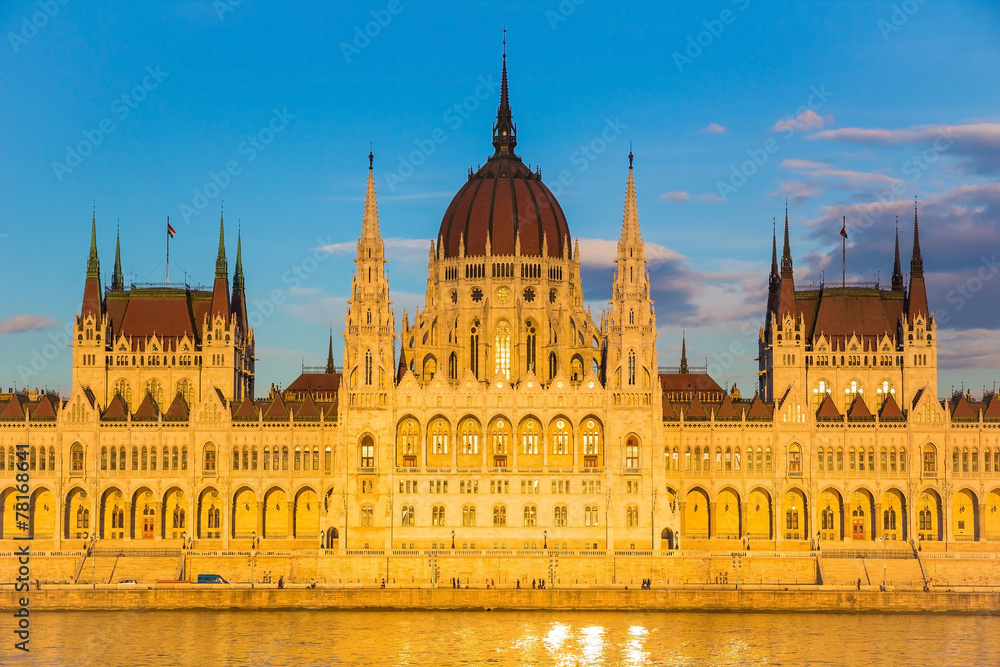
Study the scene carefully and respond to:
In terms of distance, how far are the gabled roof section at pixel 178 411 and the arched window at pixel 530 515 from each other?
29.6m

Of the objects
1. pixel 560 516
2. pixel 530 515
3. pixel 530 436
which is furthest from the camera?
pixel 530 436

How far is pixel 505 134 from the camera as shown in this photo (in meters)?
171

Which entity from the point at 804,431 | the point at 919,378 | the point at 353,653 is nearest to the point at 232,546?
the point at 353,653

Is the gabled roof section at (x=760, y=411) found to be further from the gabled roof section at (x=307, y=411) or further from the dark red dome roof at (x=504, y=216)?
the gabled roof section at (x=307, y=411)

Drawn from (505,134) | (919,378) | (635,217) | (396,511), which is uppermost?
(505,134)

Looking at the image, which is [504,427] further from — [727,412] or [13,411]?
[13,411]

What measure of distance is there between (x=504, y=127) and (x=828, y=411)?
1629 inches

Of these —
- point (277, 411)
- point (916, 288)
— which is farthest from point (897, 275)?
point (277, 411)

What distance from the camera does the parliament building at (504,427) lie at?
144625 mm

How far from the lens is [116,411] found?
153 meters

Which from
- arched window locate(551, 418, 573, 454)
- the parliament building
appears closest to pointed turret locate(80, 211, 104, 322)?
the parliament building

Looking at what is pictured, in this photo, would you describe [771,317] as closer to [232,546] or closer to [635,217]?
[635,217]

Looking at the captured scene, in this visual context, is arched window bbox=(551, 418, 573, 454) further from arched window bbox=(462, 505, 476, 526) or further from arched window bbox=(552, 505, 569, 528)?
arched window bbox=(462, 505, 476, 526)

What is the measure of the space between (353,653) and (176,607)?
67.4 ft
